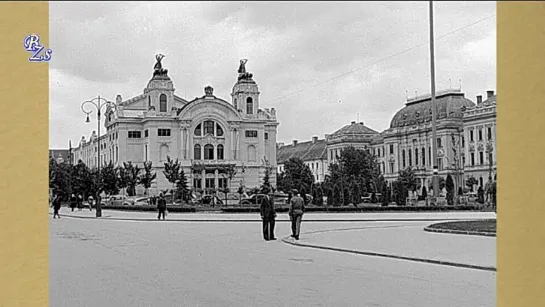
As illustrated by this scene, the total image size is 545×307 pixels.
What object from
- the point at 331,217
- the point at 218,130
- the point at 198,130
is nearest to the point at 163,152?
the point at 198,130

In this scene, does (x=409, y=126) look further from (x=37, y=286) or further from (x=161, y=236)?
(x=37, y=286)

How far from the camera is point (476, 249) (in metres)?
20.8

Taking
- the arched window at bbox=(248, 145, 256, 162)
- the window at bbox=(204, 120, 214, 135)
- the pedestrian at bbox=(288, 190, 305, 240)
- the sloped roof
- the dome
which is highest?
the dome

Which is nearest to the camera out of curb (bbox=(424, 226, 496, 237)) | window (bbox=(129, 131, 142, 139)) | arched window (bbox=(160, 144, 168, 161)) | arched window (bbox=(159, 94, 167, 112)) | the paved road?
the paved road

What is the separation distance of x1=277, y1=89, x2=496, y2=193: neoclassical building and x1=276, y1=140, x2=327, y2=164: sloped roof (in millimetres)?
39528

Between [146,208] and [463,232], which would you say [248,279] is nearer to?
[463,232]

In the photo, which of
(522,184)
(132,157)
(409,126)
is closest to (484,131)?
(409,126)

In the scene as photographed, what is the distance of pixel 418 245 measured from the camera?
22.7 meters

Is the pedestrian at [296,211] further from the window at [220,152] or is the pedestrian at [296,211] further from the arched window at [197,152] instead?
the window at [220,152]

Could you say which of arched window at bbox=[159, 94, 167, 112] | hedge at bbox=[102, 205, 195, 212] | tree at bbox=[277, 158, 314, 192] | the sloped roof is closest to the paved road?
hedge at bbox=[102, 205, 195, 212]

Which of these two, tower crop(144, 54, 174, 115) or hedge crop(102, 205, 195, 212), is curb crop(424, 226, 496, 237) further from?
tower crop(144, 54, 174, 115)

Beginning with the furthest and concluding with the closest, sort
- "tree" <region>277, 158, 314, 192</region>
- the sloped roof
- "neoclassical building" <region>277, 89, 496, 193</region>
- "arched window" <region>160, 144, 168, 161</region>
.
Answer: the sloped roof → "tree" <region>277, 158, 314, 192</region> → "arched window" <region>160, 144, 168, 161</region> → "neoclassical building" <region>277, 89, 496, 193</region>

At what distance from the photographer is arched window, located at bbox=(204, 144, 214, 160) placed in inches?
4270

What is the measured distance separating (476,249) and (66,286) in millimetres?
11951
